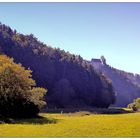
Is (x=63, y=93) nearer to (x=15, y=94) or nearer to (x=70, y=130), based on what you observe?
(x=15, y=94)

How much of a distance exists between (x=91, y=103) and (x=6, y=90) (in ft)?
438

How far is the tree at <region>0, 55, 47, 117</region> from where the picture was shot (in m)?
67.8

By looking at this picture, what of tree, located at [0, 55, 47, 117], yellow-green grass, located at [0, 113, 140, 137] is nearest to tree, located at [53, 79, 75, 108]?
tree, located at [0, 55, 47, 117]

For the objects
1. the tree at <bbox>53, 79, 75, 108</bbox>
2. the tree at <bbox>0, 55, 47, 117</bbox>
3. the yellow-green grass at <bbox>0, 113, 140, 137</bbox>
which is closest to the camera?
the yellow-green grass at <bbox>0, 113, 140, 137</bbox>

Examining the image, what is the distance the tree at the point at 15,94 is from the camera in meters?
67.8

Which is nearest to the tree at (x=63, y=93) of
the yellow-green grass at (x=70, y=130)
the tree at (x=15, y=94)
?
the tree at (x=15, y=94)

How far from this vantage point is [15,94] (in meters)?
71.6

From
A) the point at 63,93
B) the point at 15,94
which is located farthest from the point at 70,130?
the point at 63,93

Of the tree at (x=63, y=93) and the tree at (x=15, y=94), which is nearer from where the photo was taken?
the tree at (x=15, y=94)

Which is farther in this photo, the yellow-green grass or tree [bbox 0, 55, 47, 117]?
tree [bbox 0, 55, 47, 117]

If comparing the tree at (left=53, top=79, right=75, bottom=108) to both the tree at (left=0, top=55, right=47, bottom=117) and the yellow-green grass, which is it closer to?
the tree at (left=0, top=55, right=47, bottom=117)

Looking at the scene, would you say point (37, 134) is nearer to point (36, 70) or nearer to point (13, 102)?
point (13, 102)

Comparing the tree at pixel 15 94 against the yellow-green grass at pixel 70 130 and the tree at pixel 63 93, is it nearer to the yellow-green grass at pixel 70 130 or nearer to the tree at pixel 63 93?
the yellow-green grass at pixel 70 130

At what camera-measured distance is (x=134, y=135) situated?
40.7 meters
